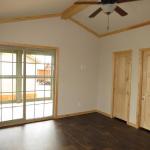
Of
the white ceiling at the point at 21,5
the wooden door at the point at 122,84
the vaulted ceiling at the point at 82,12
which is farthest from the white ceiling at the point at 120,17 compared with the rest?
the wooden door at the point at 122,84

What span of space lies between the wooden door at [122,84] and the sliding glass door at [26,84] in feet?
6.53

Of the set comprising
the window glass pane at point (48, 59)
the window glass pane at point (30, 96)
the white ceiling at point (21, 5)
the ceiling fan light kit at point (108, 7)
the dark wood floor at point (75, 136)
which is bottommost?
the dark wood floor at point (75, 136)

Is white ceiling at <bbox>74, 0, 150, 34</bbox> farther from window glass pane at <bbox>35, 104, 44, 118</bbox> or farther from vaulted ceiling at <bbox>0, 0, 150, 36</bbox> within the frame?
window glass pane at <bbox>35, 104, 44, 118</bbox>

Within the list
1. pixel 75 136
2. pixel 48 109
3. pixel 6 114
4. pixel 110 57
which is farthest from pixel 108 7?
pixel 6 114

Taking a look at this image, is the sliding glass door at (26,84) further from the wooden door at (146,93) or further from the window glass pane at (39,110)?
the wooden door at (146,93)

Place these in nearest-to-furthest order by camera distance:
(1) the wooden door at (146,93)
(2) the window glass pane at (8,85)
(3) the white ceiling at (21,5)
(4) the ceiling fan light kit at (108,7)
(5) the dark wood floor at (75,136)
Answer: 1. (4) the ceiling fan light kit at (108,7)
2. (3) the white ceiling at (21,5)
3. (5) the dark wood floor at (75,136)
4. (1) the wooden door at (146,93)
5. (2) the window glass pane at (8,85)

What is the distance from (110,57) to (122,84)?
98 cm

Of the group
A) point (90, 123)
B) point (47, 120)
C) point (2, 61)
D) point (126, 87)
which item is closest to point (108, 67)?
point (126, 87)

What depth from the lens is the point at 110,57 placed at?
17.9 feet

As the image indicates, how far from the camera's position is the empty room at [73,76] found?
3777 millimetres

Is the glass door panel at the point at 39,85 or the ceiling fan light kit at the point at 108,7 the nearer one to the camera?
the ceiling fan light kit at the point at 108,7

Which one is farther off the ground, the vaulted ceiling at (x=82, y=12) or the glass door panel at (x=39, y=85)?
the vaulted ceiling at (x=82, y=12)

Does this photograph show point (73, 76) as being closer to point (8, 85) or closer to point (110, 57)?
point (110, 57)

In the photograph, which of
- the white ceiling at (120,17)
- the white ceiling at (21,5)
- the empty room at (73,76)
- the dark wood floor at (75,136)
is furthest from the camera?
the empty room at (73,76)
